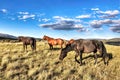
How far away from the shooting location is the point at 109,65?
70.5 ft

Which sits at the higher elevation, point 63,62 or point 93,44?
point 93,44

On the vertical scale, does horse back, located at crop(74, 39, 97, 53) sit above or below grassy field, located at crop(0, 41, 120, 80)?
above

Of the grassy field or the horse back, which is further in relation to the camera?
the horse back

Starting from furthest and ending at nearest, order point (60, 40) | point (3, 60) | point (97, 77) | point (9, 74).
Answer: point (60, 40)
point (3, 60)
point (97, 77)
point (9, 74)

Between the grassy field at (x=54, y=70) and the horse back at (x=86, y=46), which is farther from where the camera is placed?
the horse back at (x=86, y=46)

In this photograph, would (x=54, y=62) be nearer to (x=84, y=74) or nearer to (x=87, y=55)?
(x=84, y=74)

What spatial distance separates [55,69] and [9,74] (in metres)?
4.03

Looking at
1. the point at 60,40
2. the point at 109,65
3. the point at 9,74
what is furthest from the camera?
the point at 60,40

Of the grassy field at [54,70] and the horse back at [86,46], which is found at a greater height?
the horse back at [86,46]

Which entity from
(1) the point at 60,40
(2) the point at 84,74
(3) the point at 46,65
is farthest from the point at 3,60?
(1) the point at 60,40

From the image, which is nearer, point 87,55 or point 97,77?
point 97,77

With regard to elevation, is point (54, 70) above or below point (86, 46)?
Result: below

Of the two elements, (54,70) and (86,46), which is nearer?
(54,70)

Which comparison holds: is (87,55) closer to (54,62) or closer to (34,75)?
(54,62)
